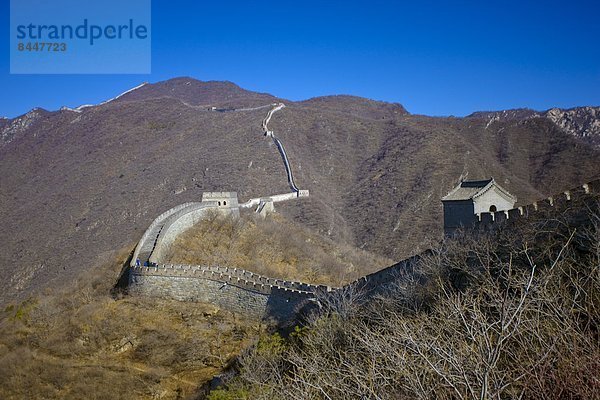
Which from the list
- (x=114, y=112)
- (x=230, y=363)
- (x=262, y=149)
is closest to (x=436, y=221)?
(x=262, y=149)

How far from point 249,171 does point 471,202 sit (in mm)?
56495

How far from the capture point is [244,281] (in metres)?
24.6

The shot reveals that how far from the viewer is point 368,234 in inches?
2516

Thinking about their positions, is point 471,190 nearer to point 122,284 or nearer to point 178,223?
point 122,284

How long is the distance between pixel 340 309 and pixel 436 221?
43392 mm

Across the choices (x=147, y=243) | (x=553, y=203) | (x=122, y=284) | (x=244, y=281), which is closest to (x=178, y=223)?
(x=147, y=243)

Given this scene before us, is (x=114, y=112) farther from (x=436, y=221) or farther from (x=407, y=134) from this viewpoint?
(x=436, y=221)

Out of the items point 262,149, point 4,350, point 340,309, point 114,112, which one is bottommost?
point 4,350

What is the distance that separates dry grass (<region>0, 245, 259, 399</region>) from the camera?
64.6 feet

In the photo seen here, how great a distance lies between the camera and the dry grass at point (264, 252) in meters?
31.5

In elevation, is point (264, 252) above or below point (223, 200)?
below

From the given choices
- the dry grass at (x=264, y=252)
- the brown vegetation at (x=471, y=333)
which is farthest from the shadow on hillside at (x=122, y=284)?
the brown vegetation at (x=471, y=333)

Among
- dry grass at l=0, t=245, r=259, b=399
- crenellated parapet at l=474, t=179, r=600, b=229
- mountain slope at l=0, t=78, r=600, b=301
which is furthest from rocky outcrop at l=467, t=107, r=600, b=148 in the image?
crenellated parapet at l=474, t=179, r=600, b=229

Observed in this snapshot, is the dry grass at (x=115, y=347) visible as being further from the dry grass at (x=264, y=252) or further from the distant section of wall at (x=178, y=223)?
the dry grass at (x=264, y=252)
